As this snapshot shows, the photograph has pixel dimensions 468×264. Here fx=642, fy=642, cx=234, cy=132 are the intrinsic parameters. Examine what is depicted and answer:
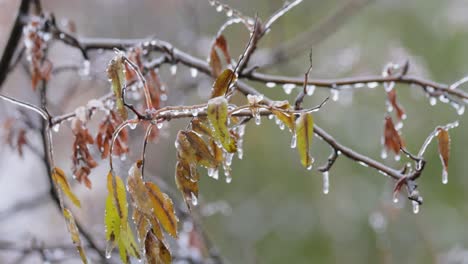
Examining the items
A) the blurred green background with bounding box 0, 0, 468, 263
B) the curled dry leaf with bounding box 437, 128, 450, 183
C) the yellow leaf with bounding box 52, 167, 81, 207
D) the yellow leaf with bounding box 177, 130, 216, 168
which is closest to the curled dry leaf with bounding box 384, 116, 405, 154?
the curled dry leaf with bounding box 437, 128, 450, 183

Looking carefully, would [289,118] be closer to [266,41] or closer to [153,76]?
[153,76]

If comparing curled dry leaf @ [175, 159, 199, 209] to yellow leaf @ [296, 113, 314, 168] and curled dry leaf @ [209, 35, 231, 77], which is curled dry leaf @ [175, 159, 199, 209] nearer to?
yellow leaf @ [296, 113, 314, 168]

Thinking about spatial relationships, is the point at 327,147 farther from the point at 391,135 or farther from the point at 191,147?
the point at 191,147

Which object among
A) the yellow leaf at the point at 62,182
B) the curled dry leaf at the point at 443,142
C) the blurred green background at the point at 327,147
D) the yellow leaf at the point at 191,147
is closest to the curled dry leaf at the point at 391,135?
the curled dry leaf at the point at 443,142

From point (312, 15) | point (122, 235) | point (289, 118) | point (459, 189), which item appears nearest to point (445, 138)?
point (289, 118)

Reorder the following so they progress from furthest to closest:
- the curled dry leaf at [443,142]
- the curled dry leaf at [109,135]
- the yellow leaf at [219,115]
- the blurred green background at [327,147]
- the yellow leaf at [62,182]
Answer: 1. the blurred green background at [327,147]
2. the curled dry leaf at [109,135]
3. the curled dry leaf at [443,142]
4. the yellow leaf at [62,182]
5. the yellow leaf at [219,115]

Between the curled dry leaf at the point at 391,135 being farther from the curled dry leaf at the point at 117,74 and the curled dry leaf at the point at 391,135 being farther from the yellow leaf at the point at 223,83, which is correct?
the curled dry leaf at the point at 117,74

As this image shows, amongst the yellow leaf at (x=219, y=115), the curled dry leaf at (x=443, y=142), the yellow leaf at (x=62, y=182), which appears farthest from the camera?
the curled dry leaf at (x=443, y=142)
